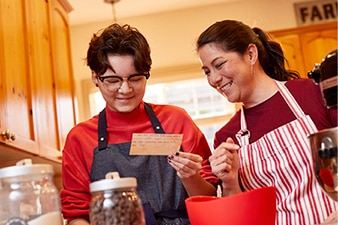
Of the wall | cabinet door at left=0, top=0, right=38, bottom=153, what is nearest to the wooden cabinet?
the wall

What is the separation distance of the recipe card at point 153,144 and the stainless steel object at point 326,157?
1.24 ft

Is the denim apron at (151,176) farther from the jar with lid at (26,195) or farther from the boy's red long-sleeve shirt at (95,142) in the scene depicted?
the jar with lid at (26,195)

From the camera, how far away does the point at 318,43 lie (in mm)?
3656

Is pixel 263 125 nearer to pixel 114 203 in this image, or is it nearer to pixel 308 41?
pixel 114 203

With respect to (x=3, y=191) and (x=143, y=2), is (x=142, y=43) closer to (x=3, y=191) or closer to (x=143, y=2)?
(x=3, y=191)

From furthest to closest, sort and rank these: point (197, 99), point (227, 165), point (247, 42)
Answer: point (197, 99) < point (247, 42) < point (227, 165)

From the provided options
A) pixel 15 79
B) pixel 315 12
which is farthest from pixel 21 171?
pixel 315 12

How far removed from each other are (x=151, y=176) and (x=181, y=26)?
9.36 ft

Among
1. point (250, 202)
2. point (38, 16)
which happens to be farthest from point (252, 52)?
point (38, 16)

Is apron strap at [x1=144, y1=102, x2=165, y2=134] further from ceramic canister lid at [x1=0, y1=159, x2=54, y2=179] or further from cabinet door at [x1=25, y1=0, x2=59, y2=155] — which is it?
cabinet door at [x1=25, y1=0, x2=59, y2=155]

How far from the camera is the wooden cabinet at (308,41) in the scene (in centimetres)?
362

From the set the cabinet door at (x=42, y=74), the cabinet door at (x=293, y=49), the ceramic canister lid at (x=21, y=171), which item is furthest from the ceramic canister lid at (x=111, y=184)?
the cabinet door at (x=293, y=49)

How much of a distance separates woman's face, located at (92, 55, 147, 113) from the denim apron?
11 cm

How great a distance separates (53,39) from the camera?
2.63m
